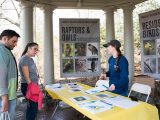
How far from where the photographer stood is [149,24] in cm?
690

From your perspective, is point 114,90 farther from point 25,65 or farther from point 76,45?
point 76,45

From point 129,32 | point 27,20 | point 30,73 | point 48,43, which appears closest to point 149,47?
point 129,32

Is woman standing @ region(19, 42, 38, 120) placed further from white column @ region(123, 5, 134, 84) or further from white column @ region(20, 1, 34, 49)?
white column @ region(123, 5, 134, 84)

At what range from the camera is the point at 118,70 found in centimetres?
380

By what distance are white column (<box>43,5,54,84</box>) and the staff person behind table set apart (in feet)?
14.2

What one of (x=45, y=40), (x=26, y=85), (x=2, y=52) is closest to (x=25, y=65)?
(x=26, y=85)

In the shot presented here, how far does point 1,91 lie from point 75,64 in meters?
4.63

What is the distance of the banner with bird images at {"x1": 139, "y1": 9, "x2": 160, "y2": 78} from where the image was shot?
Answer: 21.7 ft

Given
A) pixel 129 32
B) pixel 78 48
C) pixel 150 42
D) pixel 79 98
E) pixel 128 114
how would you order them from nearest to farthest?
1. pixel 128 114
2. pixel 79 98
3. pixel 150 42
4. pixel 78 48
5. pixel 129 32

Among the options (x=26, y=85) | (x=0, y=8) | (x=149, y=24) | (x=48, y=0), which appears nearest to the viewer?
(x=26, y=85)

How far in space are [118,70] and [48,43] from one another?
4.51m

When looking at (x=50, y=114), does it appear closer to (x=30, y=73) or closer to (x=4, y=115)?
(x=30, y=73)

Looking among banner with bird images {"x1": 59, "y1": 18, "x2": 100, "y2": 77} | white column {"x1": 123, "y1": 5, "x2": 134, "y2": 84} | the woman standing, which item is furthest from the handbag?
A: white column {"x1": 123, "y1": 5, "x2": 134, "y2": 84}

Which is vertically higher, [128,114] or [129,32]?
[129,32]
